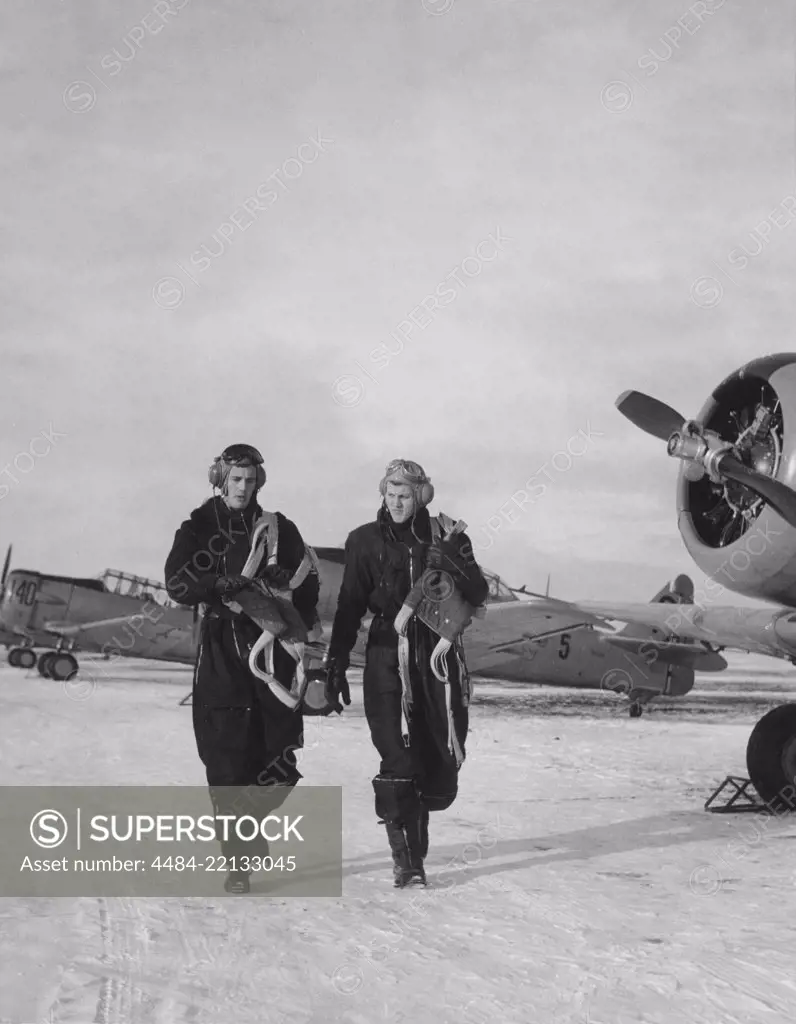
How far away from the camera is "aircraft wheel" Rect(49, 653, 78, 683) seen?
24.5 metres

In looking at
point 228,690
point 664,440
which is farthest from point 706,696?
point 228,690

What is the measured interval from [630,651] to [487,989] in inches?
650

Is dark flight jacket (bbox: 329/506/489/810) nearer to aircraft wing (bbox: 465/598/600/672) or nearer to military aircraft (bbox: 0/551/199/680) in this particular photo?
aircraft wing (bbox: 465/598/600/672)

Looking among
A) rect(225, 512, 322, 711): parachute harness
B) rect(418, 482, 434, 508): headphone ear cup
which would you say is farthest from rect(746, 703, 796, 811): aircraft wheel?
rect(225, 512, 322, 711): parachute harness

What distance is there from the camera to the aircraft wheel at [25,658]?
28344 mm

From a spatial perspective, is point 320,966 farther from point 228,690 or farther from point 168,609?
point 168,609

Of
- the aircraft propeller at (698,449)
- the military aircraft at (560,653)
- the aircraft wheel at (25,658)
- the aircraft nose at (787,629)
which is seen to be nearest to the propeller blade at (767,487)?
the aircraft propeller at (698,449)

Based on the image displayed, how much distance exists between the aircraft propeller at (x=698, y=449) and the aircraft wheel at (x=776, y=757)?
7.06 feet

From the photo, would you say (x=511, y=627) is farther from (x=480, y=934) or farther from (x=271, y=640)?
(x=480, y=934)

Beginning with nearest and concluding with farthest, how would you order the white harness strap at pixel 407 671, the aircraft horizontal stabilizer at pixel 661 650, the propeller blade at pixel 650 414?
the white harness strap at pixel 407 671, the propeller blade at pixel 650 414, the aircraft horizontal stabilizer at pixel 661 650

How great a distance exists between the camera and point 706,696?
25.1 metres

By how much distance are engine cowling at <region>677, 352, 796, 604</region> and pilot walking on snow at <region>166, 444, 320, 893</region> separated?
101 inches

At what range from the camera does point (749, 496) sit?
19.9 feet

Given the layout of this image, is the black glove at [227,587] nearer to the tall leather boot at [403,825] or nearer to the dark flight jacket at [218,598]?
the dark flight jacket at [218,598]
